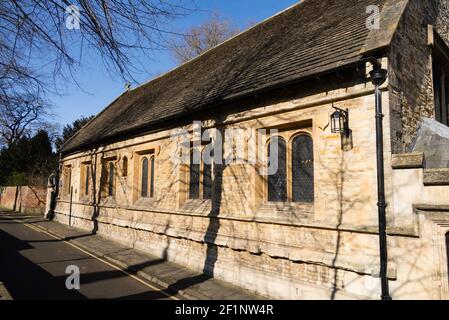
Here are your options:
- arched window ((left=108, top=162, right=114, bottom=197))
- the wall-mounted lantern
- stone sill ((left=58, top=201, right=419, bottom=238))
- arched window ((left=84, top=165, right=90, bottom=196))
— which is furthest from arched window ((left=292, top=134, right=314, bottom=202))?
arched window ((left=84, top=165, right=90, bottom=196))

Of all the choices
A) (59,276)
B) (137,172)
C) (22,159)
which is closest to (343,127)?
(59,276)

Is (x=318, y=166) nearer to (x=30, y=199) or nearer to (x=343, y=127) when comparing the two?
(x=343, y=127)

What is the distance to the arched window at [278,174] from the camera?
8.99m

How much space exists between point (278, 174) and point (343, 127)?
2.33m

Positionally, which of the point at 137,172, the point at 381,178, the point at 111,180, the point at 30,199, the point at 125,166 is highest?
the point at 125,166

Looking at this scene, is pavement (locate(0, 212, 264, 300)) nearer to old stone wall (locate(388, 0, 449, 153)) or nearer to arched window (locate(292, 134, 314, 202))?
arched window (locate(292, 134, 314, 202))

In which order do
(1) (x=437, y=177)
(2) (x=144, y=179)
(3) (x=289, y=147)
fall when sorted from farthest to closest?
(2) (x=144, y=179) → (3) (x=289, y=147) → (1) (x=437, y=177)

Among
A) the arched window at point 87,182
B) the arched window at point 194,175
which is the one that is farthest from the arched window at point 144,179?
the arched window at point 87,182

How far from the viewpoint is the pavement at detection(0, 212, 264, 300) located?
8.47 meters

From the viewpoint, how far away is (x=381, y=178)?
6.61 metres

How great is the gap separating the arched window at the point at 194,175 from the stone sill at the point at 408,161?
6.62 metres

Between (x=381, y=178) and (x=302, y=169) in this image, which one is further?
(x=302, y=169)

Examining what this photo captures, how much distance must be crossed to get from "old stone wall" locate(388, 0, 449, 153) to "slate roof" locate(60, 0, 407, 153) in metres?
0.54
